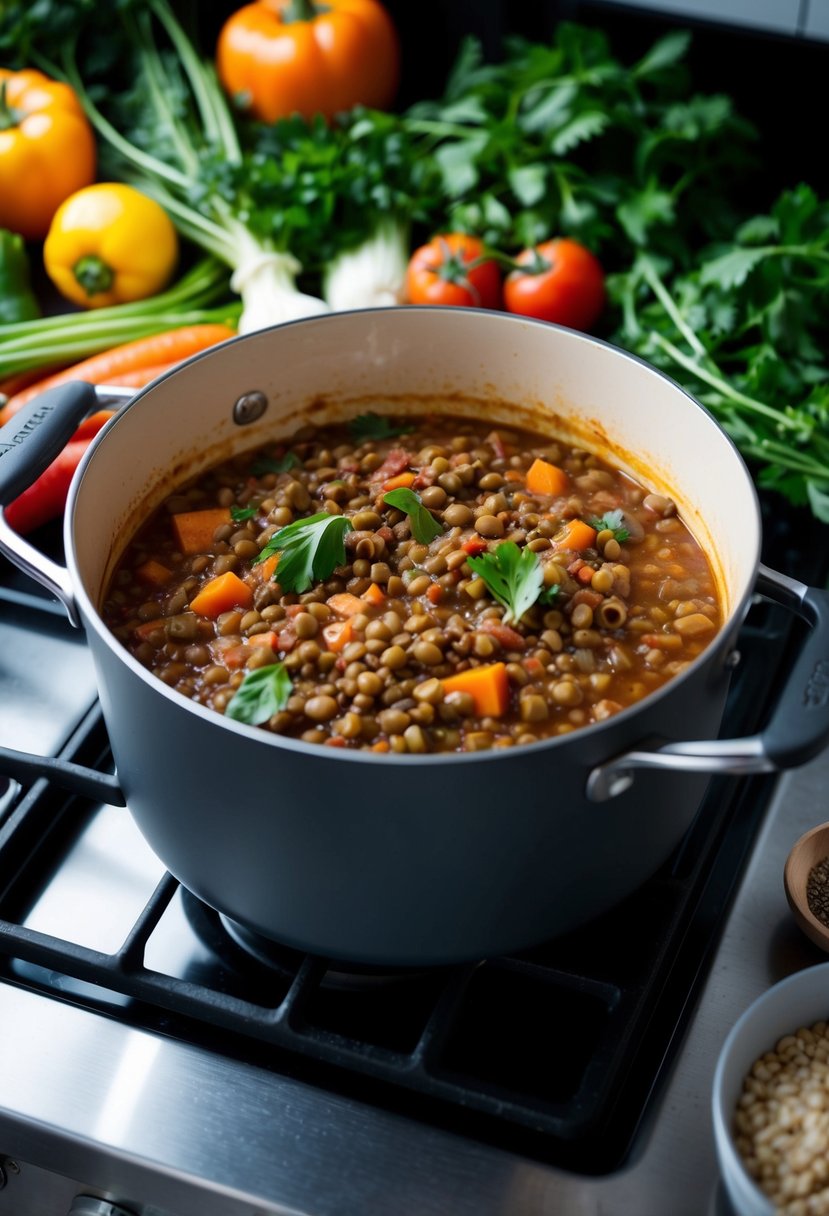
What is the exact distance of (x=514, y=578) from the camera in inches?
68.9

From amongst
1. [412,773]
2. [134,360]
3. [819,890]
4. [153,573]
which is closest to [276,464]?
[153,573]

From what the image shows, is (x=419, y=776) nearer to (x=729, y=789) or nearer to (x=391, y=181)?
(x=729, y=789)

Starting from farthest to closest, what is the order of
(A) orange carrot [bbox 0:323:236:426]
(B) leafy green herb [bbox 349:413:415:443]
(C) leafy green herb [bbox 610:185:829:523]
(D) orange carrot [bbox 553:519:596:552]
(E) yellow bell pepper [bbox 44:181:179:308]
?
1. (E) yellow bell pepper [bbox 44:181:179:308]
2. (A) orange carrot [bbox 0:323:236:426]
3. (C) leafy green herb [bbox 610:185:829:523]
4. (B) leafy green herb [bbox 349:413:415:443]
5. (D) orange carrot [bbox 553:519:596:552]

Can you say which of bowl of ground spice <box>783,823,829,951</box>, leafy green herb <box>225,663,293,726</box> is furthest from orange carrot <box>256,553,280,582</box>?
bowl of ground spice <box>783,823,829,951</box>

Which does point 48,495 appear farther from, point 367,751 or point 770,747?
point 770,747

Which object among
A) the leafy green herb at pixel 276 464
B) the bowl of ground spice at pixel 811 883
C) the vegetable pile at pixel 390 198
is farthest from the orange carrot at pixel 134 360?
the bowl of ground spice at pixel 811 883

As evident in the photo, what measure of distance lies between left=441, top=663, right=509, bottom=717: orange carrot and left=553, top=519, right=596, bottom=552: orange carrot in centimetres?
33

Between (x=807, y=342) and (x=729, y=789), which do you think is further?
(x=807, y=342)

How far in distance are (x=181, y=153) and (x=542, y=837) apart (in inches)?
88.6

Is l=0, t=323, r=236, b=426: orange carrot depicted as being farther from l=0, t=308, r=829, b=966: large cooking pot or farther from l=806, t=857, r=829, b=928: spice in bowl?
l=806, t=857, r=829, b=928: spice in bowl

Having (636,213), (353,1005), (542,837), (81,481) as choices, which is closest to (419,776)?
(542,837)

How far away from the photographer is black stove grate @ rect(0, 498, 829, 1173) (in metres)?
1.50

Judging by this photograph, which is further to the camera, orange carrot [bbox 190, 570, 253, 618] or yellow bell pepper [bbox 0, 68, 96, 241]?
yellow bell pepper [bbox 0, 68, 96, 241]

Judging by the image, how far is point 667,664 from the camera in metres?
1.75
